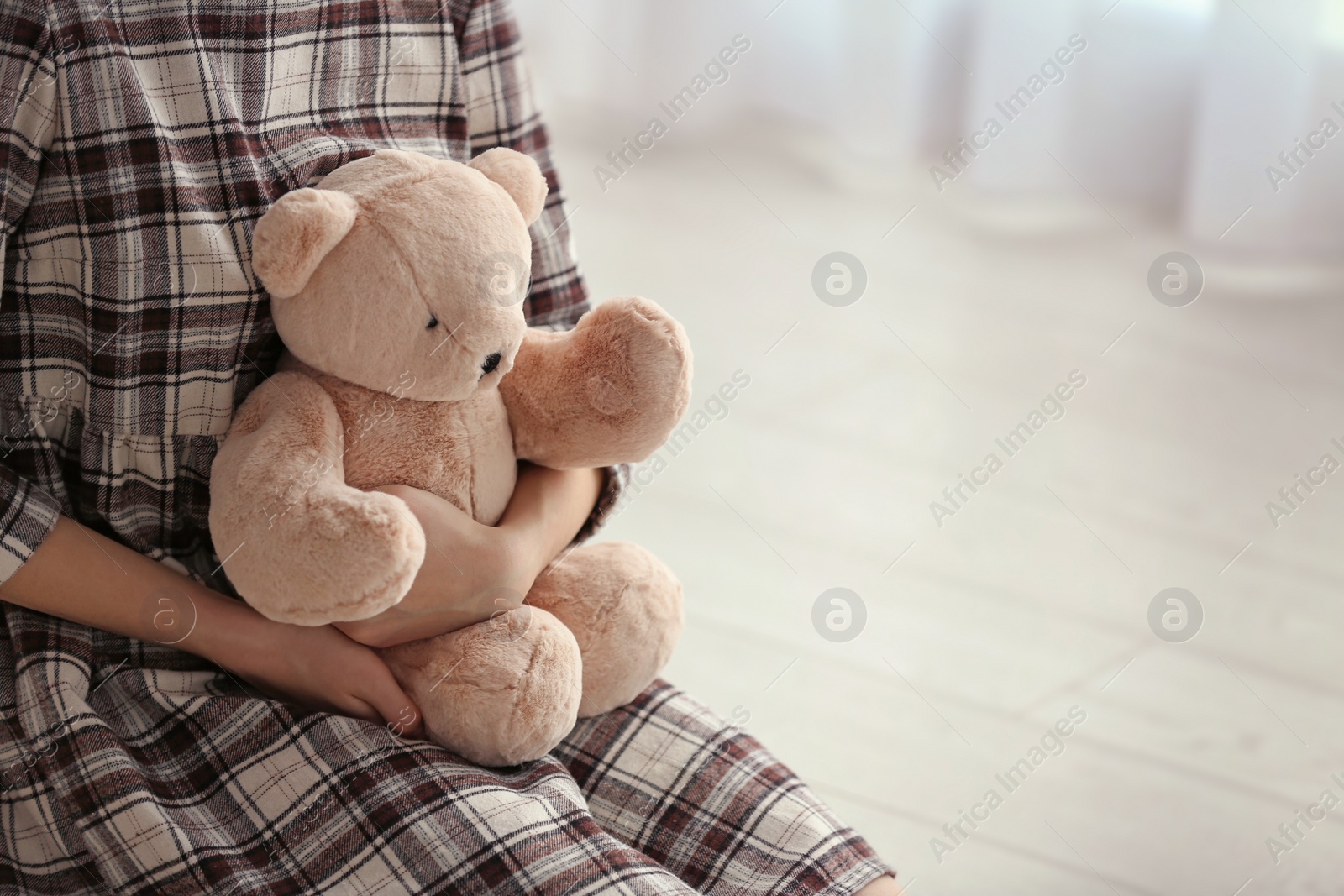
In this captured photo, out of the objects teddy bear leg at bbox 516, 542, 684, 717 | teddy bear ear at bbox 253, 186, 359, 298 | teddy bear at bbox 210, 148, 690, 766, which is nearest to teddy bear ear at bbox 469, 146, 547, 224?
teddy bear at bbox 210, 148, 690, 766

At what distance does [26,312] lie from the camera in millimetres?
742

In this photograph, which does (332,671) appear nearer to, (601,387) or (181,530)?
(181,530)

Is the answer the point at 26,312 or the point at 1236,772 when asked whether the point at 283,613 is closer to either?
the point at 26,312

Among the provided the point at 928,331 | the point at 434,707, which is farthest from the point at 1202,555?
the point at 434,707

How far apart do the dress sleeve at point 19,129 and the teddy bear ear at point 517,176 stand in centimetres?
27

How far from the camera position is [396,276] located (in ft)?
2.28

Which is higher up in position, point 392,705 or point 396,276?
point 396,276

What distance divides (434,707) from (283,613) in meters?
0.14

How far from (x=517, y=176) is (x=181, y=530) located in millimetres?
351
